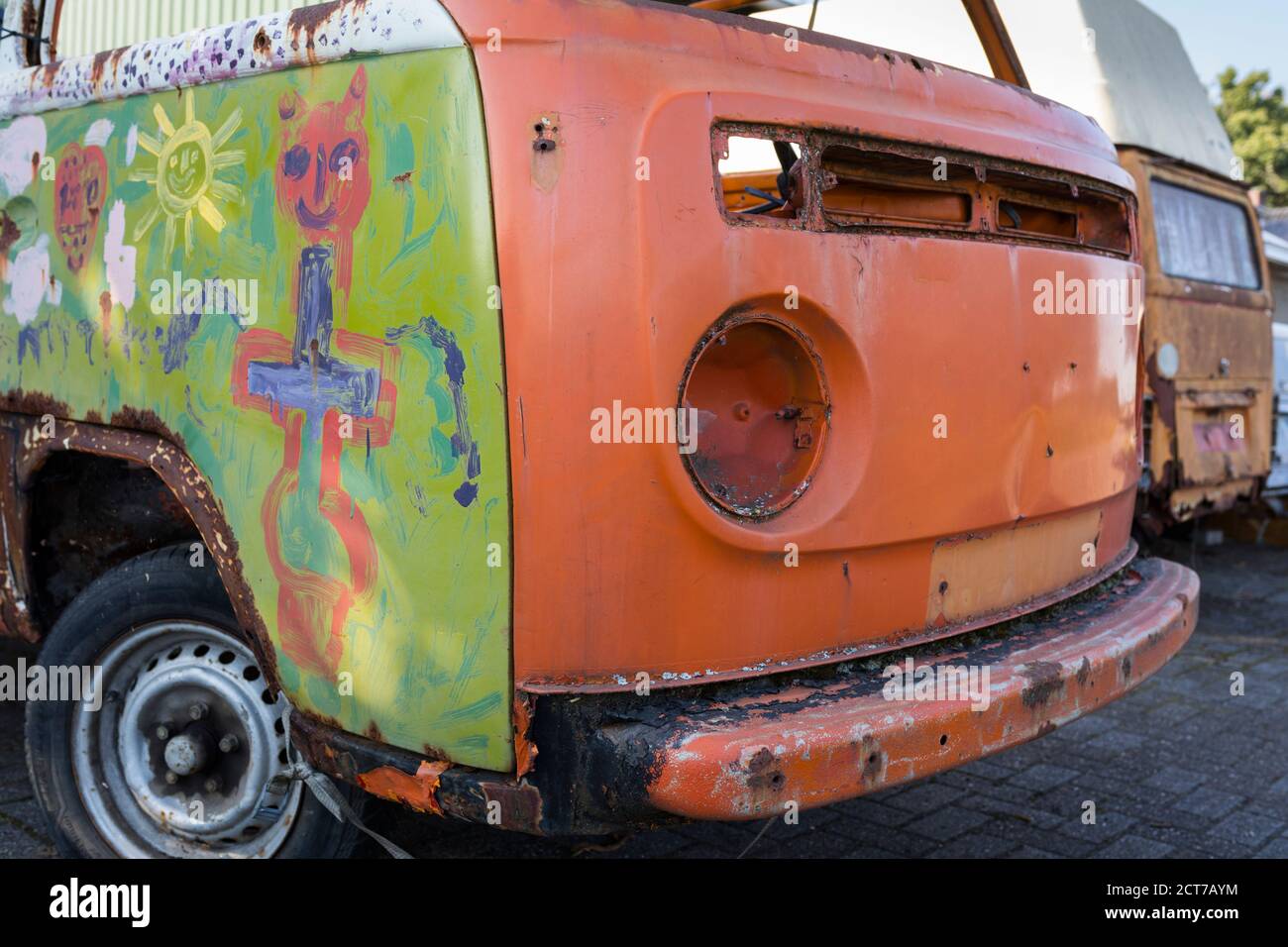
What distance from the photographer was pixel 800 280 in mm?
2039

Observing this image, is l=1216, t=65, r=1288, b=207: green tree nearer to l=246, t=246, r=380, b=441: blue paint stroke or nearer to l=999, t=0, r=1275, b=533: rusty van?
l=999, t=0, r=1275, b=533: rusty van

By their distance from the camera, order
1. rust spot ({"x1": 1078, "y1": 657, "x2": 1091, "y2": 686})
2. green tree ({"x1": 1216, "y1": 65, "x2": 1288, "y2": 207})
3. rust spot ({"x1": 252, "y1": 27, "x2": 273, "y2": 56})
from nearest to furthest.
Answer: rust spot ({"x1": 252, "y1": 27, "x2": 273, "y2": 56})
rust spot ({"x1": 1078, "y1": 657, "x2": 1091, "y2": 686})
green tree ({"x1": 1216, "y1": 65, "x2": 1288, "y2": 207})

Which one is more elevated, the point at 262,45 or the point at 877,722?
the point at 262,45

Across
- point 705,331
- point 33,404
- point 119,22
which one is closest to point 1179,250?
point 705,331

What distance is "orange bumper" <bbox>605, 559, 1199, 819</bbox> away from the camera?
179cm

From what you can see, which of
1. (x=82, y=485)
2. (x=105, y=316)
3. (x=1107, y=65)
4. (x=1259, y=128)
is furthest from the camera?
(x=1259, y=128)

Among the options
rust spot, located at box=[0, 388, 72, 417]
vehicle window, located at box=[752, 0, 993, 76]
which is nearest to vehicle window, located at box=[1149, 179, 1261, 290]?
vehicle window, located at box=[752, 0, 993, 76]

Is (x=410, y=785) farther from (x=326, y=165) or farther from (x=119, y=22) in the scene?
(x=119, y=22)

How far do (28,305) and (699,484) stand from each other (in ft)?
5.29

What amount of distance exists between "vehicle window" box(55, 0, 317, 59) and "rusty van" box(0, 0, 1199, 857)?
1.01ft

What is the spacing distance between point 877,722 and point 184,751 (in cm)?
142

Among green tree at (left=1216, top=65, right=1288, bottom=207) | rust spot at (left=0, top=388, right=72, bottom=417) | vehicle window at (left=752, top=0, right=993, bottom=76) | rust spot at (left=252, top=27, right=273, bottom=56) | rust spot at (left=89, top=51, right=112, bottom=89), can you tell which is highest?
green tree at (left=1216, top=65, right=1288, bottom=207)

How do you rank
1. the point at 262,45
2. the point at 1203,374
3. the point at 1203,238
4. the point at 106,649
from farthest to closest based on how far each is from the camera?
1. the point at 1203,238
2. the point at 1203,374
3. the point at 106,649
4. the point at 262,45

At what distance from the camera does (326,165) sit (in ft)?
6.66
